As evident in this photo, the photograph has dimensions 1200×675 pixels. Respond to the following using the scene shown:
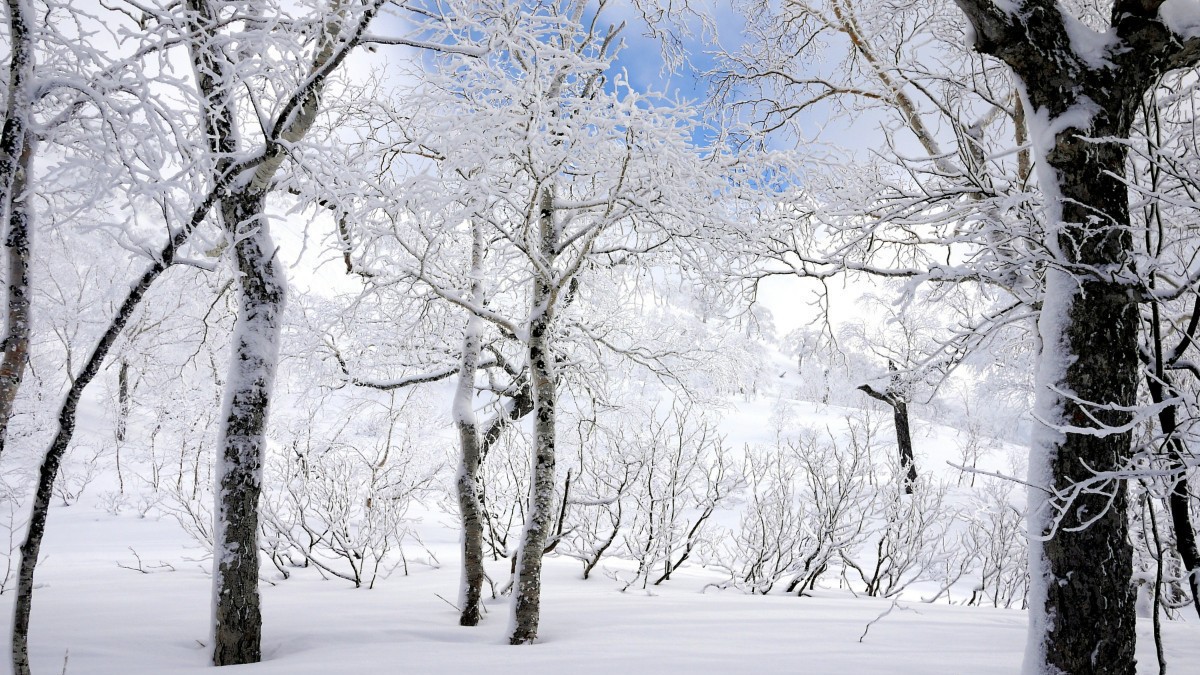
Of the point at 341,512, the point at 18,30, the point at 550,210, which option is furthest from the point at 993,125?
the point at 341,512

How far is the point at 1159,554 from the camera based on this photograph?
2322mm

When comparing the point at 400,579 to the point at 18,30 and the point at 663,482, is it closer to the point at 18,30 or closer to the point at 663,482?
the point at 663,482

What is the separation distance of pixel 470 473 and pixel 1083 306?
467cm

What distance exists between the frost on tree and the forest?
17 mm

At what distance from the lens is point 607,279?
7.46 meters

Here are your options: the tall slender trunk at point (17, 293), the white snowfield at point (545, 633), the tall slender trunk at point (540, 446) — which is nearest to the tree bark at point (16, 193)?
the tall slender trunk at point (17, 293)

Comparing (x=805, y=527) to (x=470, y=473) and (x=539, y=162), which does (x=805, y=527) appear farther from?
(x=539, y=162)

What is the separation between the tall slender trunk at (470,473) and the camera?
5562mm

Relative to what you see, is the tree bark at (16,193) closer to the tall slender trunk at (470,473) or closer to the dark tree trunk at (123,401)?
the tall slender trunk at (470,473)

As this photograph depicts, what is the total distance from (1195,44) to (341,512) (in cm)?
846

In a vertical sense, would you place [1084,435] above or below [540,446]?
above

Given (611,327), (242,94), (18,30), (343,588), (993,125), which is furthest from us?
(611,327)

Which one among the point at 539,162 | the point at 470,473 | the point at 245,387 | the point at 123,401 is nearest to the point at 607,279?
the point at 470,473

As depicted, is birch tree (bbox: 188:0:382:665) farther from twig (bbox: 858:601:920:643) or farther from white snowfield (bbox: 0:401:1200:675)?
twig (bbox: 858:601:920:643)
